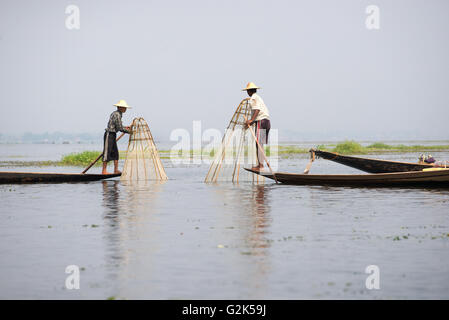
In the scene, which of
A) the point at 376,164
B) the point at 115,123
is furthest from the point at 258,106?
the point at 115,123

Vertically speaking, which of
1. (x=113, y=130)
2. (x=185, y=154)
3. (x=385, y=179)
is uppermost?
(x=113, y=130)

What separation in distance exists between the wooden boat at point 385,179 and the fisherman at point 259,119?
0.57m

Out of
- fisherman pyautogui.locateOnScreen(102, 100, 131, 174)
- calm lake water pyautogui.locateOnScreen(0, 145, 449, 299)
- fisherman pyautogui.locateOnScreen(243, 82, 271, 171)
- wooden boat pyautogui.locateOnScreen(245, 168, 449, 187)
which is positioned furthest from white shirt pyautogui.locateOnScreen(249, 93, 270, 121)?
fisherman pyautogui.locateOnScreen(102, 100, 131, 174)

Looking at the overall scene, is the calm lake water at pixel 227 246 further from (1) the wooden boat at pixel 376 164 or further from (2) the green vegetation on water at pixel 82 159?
(2) the green vegetation on water at pixel 82 159

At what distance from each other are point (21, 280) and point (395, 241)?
441cm

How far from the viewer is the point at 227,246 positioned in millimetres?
7328

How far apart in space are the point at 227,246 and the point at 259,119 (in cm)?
840

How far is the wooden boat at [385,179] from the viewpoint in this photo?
13998mm

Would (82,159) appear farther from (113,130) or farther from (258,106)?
(258,106)
